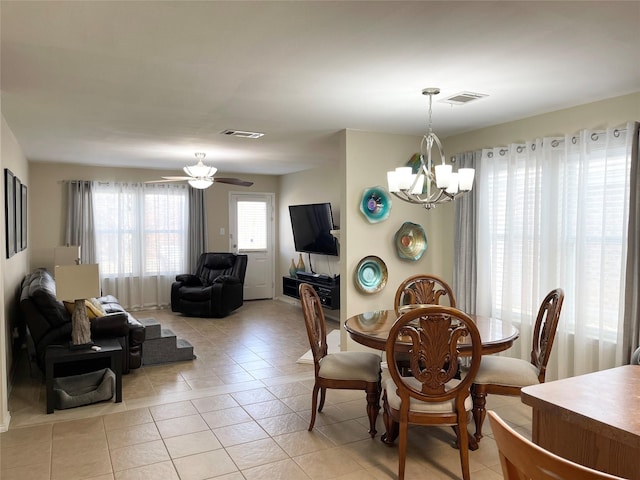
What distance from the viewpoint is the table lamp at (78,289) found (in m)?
3.65

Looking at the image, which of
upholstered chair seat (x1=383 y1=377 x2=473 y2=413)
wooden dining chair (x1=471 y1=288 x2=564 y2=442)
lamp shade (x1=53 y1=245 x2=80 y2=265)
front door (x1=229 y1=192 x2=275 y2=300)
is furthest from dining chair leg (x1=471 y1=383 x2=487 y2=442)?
front door (x1=229 y1=192 x2=275 y2=300)

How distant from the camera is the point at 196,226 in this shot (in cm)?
838

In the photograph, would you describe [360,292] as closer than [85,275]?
No

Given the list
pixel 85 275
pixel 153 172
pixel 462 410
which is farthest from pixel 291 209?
pixel 462 410

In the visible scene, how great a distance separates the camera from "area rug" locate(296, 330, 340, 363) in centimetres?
503

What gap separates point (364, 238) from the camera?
476 centimetres

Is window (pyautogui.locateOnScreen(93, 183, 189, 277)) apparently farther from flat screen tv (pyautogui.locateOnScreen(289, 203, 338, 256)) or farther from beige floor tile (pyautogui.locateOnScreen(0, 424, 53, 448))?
beige floor tile (pyautogui.locateOnScreen(0, 424, 53, 448))

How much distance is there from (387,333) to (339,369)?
1.42 feet

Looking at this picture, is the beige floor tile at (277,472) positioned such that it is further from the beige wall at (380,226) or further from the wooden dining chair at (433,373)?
the beige wall at (380,226)

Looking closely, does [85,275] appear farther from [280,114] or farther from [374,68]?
[374,68]

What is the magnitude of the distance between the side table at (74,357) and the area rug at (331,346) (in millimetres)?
1846

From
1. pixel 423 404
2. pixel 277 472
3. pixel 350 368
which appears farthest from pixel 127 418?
pixel 423 404

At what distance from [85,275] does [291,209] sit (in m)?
4.67

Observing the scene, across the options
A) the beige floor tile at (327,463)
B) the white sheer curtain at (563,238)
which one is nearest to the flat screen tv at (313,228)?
the white sheer curtain at (563,238)
